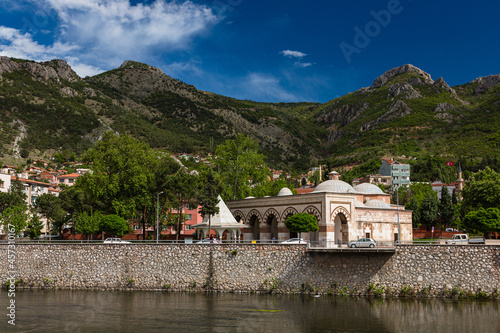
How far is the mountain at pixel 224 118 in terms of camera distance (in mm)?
121938

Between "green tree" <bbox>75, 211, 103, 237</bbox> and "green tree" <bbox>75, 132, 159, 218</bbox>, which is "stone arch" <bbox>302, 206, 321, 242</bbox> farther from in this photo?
"green tree" <bbox>75, 211, 103, 237</bbox>

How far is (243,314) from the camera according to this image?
25578mm

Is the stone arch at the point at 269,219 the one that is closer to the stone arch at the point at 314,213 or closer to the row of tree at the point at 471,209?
the stone arch at the point at 314,213

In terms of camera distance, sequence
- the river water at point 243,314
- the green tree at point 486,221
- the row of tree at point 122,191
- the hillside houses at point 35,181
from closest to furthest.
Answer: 1. the river water at point 243,314
2. the green tree at point 486,221
3. the row of tree at point 122,191
4. the hillside houses at point 35,181

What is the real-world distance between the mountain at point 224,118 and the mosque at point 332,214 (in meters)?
59.6

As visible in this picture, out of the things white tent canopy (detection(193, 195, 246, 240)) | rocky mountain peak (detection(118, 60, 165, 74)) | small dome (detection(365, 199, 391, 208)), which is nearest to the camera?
white tent canopy (detection(193, 195, 246, 240))

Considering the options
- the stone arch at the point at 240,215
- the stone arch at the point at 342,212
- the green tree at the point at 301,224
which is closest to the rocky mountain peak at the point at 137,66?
the stone arch at the point at 240,215

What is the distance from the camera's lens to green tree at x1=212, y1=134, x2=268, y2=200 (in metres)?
56.2

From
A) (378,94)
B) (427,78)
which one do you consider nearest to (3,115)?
(378,94)

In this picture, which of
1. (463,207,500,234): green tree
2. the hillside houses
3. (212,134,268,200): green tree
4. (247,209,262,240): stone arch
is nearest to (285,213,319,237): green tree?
(247,209,262,240): stone arch

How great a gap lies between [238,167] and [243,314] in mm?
32178

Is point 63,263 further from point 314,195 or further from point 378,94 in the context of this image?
point 378,94

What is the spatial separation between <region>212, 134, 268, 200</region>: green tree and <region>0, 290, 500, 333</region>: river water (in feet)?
82.9

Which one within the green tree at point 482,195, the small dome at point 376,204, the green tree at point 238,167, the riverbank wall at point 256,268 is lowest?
the riverbank wall at point 256,268
